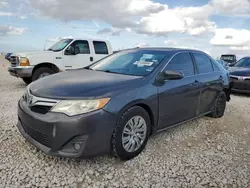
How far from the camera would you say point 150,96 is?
3.10 meters

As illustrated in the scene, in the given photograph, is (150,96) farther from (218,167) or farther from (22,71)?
(22,71)

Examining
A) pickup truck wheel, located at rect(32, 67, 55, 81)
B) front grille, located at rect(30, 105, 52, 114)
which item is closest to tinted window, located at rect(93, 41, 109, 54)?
pickup truck wheel, located at rect(32, 67, 55, 81)

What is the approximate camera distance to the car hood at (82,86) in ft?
8.63

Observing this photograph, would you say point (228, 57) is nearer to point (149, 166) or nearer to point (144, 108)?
point (144, 108)

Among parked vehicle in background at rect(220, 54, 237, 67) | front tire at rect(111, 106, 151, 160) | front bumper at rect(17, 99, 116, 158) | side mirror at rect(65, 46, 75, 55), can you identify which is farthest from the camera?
parked vehicle in background at rect(220, 54, 237, 67)

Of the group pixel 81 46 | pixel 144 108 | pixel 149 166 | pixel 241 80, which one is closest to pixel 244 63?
pixel 241 80

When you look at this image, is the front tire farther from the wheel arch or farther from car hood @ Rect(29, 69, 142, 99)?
car hood @ Rect(29, 69, 142, 99)

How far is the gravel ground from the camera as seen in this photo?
257 centimetres

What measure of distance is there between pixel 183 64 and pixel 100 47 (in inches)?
212

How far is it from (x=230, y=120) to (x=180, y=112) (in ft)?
6.45

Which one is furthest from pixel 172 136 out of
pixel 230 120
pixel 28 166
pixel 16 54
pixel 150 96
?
pixel 16 54

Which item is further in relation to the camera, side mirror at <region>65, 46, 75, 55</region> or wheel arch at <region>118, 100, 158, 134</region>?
side mirror at <region>65, 46, 75, 55</region>

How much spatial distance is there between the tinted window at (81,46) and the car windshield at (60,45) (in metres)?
0.28

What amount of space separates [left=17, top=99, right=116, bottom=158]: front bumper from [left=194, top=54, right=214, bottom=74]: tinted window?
7.96 feet
